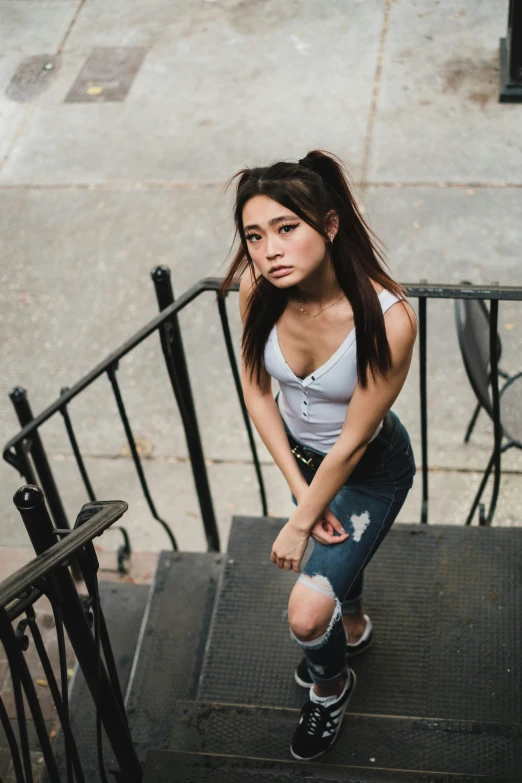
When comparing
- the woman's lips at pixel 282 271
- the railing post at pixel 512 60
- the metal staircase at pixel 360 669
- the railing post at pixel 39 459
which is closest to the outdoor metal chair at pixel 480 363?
the metal staircase at pixel 360 669

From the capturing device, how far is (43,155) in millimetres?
7660

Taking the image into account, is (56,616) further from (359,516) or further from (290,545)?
(359,516)

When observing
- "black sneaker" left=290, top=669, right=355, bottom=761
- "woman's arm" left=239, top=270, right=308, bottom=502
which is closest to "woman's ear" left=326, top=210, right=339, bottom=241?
"woman's arm" left=239, top=270, right=308, bottom=502

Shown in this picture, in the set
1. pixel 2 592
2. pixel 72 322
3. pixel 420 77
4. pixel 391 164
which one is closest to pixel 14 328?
pixel 72 322

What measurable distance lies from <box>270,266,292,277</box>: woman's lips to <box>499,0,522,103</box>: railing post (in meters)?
5.49

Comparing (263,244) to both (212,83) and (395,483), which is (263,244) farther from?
(212,83)

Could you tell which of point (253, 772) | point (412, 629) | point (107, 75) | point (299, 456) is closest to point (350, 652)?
point (412, 629)

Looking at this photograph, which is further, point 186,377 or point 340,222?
point 186,377

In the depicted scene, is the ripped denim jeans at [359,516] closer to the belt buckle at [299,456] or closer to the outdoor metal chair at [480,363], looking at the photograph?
the belt buckle at [299,456]

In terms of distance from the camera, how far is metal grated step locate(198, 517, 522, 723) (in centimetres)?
321

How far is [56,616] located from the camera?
6.93 feet

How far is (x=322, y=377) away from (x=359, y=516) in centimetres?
46

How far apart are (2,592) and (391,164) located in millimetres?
5807

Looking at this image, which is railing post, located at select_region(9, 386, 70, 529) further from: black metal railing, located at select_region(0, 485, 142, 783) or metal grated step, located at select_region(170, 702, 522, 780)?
black metal railing, located at select_region(0, 485, 142, 783)
